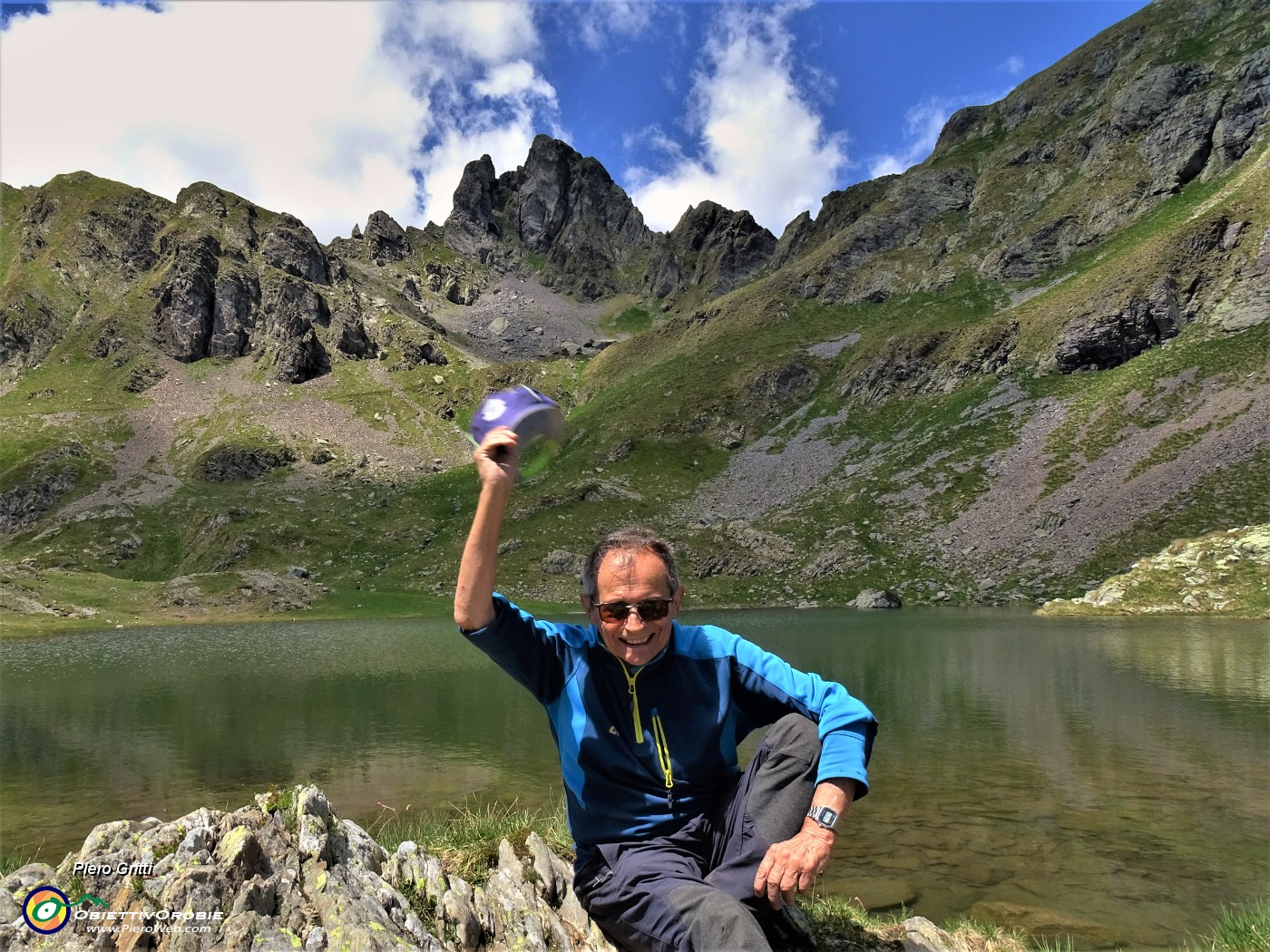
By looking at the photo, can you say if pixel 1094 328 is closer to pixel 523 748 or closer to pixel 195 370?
pixel 523 748

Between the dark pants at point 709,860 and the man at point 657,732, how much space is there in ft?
0.03

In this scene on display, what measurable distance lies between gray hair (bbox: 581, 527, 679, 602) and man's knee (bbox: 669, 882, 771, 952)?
188 cm

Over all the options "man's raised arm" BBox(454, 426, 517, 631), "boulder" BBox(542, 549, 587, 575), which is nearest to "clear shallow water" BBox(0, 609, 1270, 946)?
"man's raised arm" BBox(454, 426, 517, 631)

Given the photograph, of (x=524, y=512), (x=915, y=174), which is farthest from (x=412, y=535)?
(x=915, y=174)

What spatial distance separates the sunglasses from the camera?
4.77 metres

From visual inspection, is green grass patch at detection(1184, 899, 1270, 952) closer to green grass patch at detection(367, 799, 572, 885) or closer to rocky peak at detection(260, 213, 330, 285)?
green grass patch at detection(367, 799, 572, 885)

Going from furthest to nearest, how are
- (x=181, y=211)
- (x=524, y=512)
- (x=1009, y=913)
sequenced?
(x=181, y=211)
(x=524, y=512)
(x=1009, y=913)

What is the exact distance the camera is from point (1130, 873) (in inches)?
355

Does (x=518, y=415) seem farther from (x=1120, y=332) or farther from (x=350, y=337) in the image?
(x=350, y=337)

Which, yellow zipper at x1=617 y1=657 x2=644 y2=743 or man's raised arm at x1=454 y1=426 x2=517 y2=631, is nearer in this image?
man's raised arm at x1=454 y1=426 x2=517 y2=631

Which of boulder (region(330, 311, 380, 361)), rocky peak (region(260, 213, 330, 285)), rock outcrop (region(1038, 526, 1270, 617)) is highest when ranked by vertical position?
rocky peak (region(260, 213, 330, 285))

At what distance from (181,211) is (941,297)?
20240 cm

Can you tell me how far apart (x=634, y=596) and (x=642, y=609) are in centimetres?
12

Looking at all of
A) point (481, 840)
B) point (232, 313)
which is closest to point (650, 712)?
point (481, 840)
